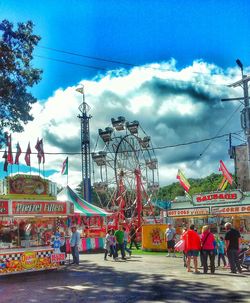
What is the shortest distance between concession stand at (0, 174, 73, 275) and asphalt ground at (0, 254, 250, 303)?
560mm

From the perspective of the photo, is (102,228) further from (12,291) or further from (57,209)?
(12,291)

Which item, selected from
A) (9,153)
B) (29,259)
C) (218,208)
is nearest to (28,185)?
(29,259)

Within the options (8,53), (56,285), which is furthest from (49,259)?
(8,53)

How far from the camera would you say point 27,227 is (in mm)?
17641

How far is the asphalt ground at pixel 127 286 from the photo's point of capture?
9836 mm

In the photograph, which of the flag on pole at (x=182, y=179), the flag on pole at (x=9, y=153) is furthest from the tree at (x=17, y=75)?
the flag on pole at (x=182, y=179)

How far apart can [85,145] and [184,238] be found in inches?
1644

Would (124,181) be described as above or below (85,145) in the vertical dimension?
below

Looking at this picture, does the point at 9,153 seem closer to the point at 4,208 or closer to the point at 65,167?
the point at 4,208

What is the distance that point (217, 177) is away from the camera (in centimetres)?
10412

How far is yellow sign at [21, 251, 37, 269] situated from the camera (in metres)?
15.9

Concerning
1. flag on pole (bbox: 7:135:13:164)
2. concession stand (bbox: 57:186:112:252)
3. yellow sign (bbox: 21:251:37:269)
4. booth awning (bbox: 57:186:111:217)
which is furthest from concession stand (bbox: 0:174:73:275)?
booth awning (bbox: 57:186:111:217)

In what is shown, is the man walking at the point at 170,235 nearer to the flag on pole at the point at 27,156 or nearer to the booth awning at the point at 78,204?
the booth awning at the point at 78,204

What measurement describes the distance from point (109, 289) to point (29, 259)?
5902 millimetres
